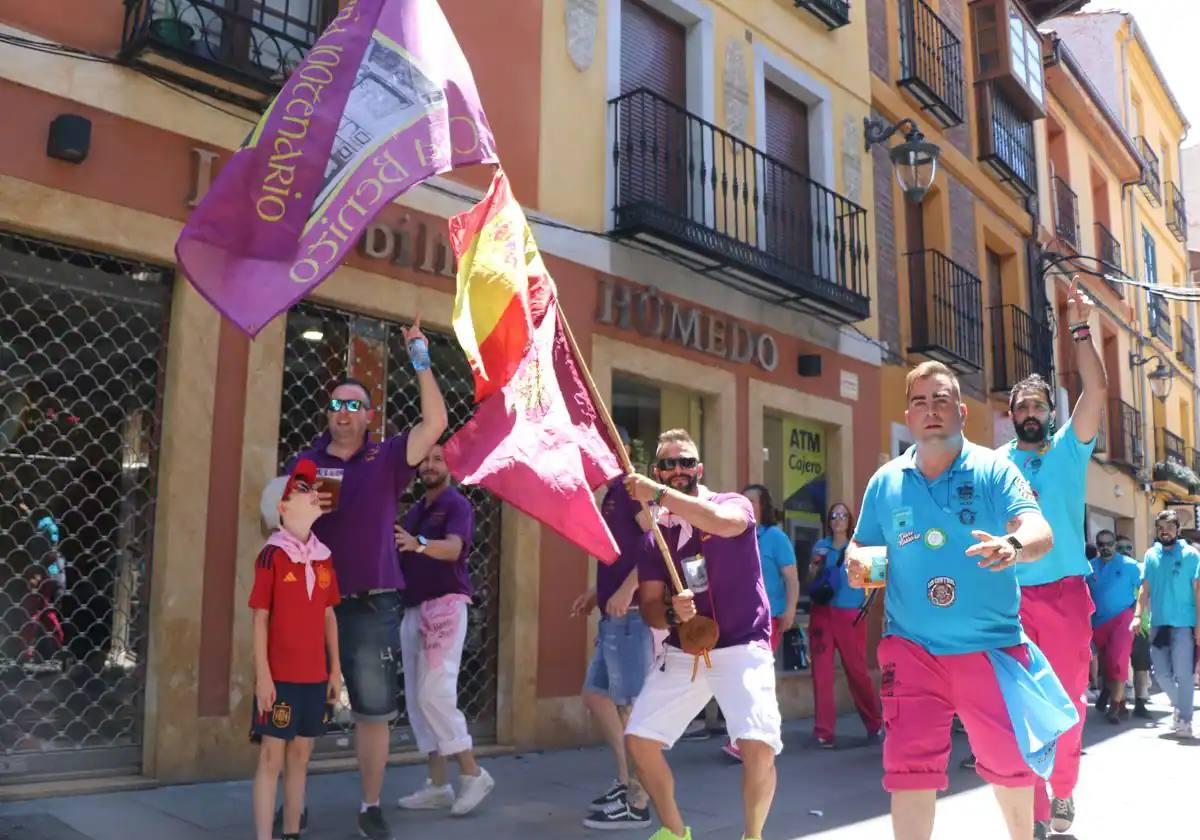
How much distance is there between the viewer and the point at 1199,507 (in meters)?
25.9

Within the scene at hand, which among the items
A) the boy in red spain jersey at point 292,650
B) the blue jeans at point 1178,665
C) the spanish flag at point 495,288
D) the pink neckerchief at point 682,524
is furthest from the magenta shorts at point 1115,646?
the boy in red spain jersey at point 292,650

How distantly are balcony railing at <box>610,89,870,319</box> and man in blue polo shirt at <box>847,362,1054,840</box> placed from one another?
199 inches

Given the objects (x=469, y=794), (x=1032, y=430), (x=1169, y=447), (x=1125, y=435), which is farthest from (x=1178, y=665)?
(x=1169, y=447)

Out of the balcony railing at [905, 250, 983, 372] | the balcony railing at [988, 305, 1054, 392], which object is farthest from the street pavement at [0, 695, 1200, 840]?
the balcony railing at [988, 305, 1054, 392]

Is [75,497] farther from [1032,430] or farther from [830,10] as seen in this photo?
[830,10]

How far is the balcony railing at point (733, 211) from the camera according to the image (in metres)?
8.99

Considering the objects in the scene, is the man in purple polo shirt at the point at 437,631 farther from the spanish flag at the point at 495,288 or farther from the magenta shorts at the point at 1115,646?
the magenta shorts at the point at 1115,646

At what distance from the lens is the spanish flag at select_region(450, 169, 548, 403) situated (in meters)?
4.14

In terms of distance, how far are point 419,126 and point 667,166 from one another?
5202 mm

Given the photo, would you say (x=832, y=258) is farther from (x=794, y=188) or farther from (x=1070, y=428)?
(x=1070, y=428)

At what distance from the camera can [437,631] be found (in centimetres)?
543

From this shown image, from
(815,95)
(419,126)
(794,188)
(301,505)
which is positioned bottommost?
(301,505)

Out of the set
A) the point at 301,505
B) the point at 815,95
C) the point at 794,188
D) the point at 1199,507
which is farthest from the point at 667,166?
the point at 1199,507

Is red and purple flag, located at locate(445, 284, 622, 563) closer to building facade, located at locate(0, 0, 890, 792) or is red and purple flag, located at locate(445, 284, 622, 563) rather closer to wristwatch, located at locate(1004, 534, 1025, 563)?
wristwatch, located at locate(1004, 534, 1025, 563)
